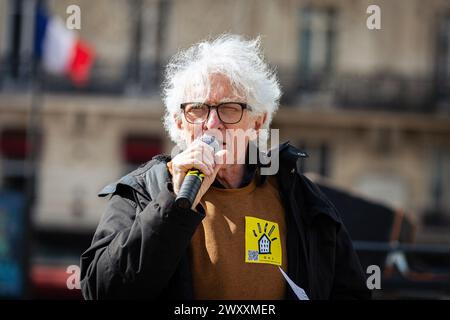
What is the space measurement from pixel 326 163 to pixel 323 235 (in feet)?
61.5

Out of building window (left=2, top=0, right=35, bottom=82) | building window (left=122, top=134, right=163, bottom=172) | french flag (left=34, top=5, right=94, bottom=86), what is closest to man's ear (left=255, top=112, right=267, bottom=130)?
french flag (left=34, top=5, right=94, bottom=86)

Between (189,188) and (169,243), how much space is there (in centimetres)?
16

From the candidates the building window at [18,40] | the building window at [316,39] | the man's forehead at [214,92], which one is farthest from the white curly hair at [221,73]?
the building window at [316,39]

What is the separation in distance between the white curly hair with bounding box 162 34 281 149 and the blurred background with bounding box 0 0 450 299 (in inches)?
693

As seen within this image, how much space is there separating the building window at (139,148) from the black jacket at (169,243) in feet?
59.7

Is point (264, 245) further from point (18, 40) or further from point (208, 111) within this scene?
point (18, 40)

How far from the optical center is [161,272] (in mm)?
2268

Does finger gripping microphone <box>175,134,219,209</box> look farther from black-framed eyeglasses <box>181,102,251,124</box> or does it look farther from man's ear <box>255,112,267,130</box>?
man's ear <box>255,112,267,130</box>

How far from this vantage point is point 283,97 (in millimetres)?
21234

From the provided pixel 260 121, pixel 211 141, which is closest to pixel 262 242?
pixel 211 141

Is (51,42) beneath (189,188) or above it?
above

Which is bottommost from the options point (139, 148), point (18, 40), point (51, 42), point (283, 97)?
point (139, 148)

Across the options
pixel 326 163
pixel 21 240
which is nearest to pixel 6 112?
pixel 326 163

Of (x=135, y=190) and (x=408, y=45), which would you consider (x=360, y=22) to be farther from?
(x=135, y=190)
